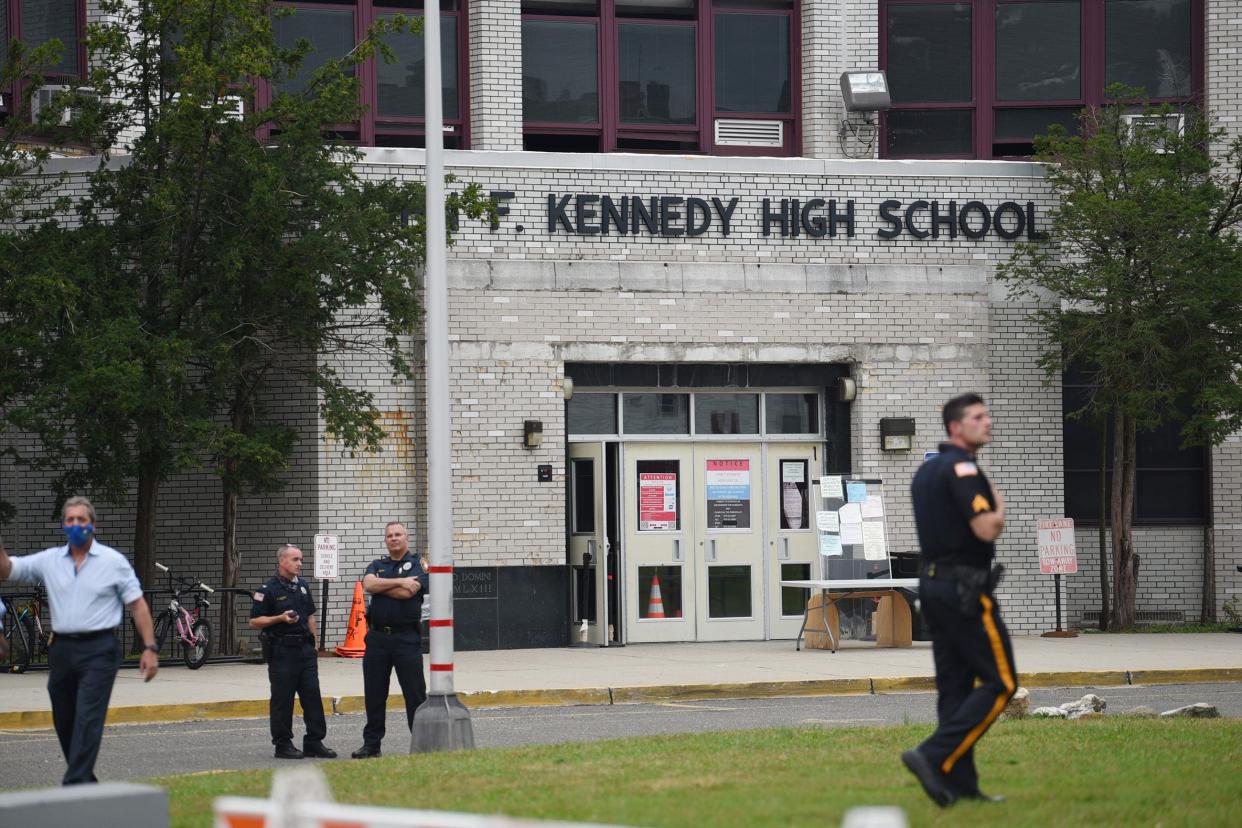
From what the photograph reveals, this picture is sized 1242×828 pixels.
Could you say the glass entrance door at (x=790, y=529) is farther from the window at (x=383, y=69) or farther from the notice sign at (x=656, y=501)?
the window at (x=383, y=69)

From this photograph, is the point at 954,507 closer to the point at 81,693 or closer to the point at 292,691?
the point at 81,693

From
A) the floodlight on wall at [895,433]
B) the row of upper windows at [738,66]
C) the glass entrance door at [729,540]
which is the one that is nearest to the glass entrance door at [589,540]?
the glass entrance door at [729,540]

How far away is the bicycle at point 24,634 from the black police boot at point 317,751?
26.4ft

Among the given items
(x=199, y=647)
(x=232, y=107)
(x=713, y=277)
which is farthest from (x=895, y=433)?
(x=232, y=107)

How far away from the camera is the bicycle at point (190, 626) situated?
20453mm

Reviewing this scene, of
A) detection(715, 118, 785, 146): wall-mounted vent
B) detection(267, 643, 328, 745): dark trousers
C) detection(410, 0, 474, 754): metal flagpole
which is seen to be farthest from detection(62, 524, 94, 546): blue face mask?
detection(715, 118, 785, 146): wall-mounted vent

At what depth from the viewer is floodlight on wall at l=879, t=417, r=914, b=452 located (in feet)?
77.4

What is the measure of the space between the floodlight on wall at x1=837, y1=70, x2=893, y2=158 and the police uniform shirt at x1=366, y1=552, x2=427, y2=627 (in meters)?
12.5

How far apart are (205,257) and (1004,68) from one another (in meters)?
11.7

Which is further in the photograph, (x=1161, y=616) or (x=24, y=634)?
(x=1161, y=616)

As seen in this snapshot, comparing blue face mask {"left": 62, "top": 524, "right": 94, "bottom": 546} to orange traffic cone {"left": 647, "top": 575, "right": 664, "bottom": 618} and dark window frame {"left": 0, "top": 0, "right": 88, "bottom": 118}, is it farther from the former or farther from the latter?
dark window frame {"left": 0, "top": 0, "right": 88, "bottom": 118}

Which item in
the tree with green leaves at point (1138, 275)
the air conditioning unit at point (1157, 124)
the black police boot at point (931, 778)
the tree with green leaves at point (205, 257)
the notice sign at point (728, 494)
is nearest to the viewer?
the black police boot at point (931, 778)

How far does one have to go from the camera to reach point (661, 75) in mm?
24531

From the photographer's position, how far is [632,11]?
24641mm
